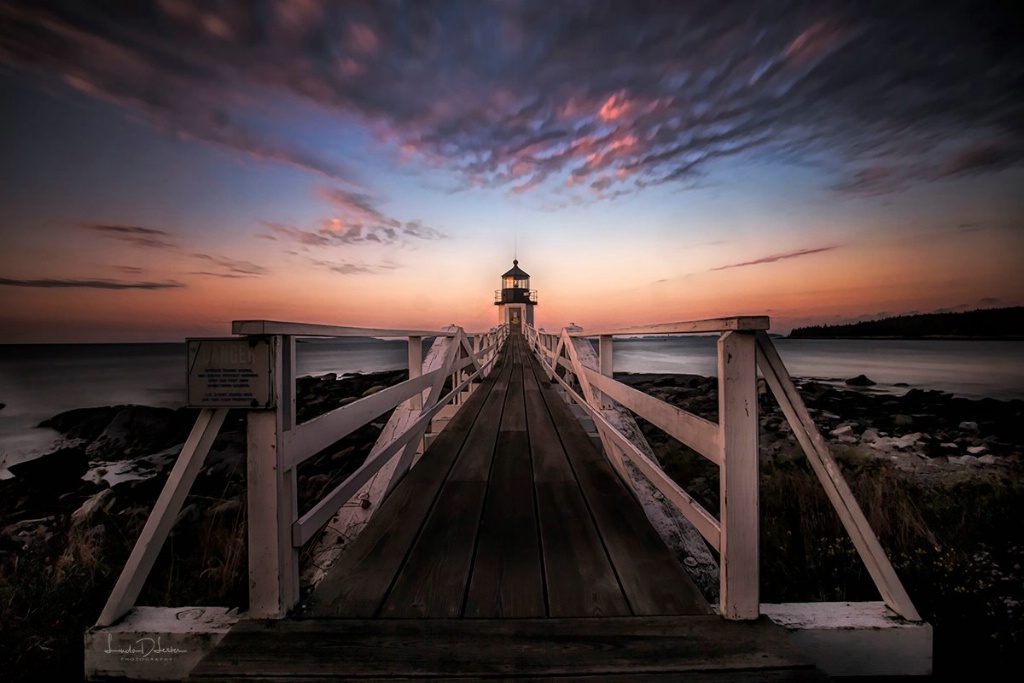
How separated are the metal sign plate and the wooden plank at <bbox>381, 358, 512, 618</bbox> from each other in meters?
1.01

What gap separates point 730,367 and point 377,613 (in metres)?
1.70

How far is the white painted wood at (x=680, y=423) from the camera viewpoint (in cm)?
171

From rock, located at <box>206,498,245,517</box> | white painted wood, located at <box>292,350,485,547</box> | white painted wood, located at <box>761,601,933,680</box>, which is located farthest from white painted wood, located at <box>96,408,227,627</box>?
rock, located at <box>206,498,245,517</box>

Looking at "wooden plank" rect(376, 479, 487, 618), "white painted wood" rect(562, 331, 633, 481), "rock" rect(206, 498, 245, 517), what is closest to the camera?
"wooden plank" rect(376, 479, 487, 618)

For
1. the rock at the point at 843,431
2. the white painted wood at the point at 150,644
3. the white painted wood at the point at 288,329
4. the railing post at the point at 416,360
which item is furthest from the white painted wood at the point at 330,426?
the rock at the point at 843,431

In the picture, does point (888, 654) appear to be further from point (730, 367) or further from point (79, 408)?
point (79, 408)

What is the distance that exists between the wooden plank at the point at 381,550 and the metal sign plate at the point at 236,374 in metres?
0.89

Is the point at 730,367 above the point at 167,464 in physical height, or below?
above

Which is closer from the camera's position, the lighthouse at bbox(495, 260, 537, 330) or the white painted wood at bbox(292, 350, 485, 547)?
the white painted wood at bbox(292, 350, 485, 547)

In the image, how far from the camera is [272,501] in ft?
5.36

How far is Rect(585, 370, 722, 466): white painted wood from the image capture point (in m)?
1.71

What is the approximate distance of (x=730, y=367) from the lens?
1604mm

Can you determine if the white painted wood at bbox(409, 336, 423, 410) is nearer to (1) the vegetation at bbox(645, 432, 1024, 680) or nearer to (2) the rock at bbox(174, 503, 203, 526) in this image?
(2) the rock at bbox(174, 503, 203, 526)

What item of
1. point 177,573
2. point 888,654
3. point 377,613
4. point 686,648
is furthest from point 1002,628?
point 177,573
